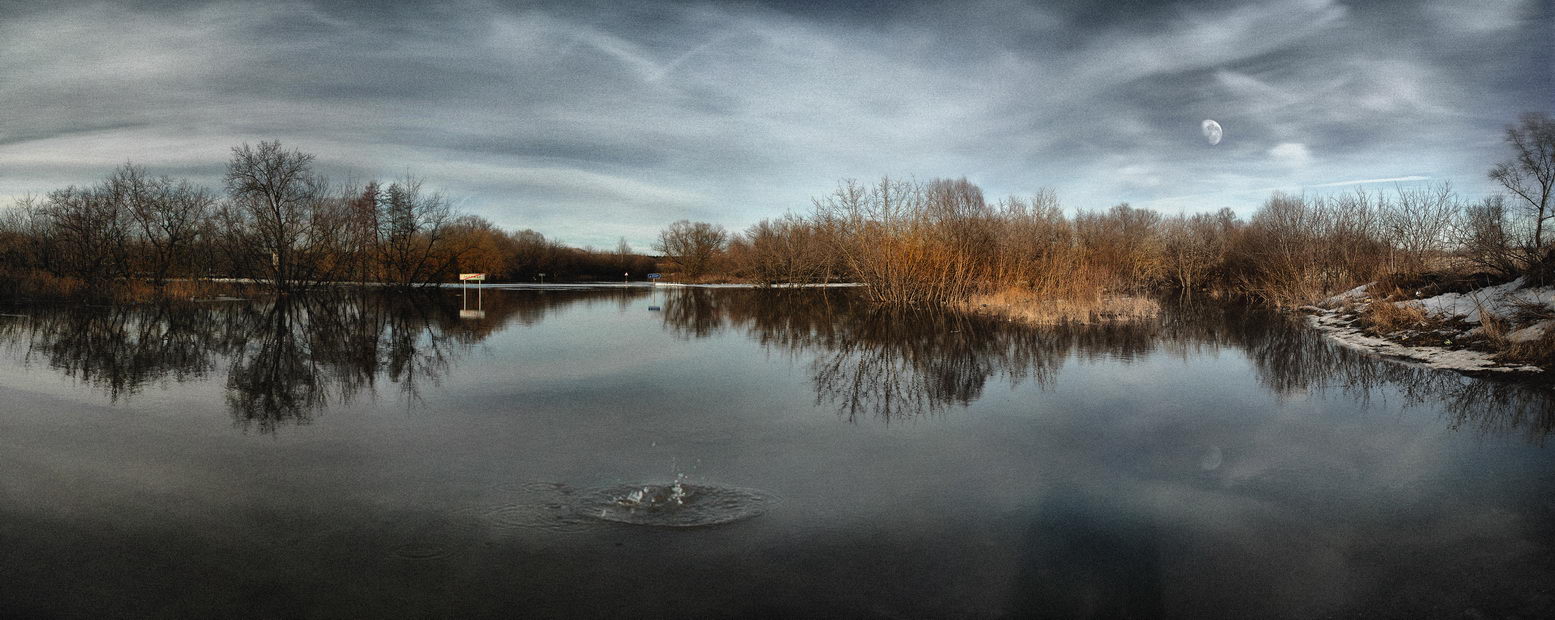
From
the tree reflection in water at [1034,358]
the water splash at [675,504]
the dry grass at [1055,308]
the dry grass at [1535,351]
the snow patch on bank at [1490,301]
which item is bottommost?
the water splash at [675,504]

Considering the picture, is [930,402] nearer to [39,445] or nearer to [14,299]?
[39,445]

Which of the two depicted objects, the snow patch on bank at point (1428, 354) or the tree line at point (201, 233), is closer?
the snow patch on bank at point (1428, 354)

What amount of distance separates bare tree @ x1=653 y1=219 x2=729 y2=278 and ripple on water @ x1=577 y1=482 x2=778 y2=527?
211ft

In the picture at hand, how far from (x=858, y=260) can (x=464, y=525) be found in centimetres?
2970

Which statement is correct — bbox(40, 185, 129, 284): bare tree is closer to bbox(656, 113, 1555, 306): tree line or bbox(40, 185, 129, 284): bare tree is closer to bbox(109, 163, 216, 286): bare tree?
bbox(109, 163, 216, 286): bare tree

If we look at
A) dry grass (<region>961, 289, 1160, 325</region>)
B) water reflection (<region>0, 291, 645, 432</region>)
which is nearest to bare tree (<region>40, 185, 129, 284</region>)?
water reflection (<region>0, 291, 645, 432</region>)

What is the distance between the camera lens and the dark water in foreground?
3.50m

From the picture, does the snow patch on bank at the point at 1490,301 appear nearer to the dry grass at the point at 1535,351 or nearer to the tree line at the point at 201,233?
the dry grass at the point at 1535,351

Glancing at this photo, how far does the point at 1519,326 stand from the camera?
1290 centimetres

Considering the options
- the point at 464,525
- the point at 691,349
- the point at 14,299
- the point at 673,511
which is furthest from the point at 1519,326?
the point at 14,299

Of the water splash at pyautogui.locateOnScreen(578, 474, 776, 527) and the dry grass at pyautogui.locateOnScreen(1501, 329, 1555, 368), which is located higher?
the dry grass at pyautogui.locateOnScreen(1501, 329, 1555, 368)

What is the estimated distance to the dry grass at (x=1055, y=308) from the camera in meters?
19.9

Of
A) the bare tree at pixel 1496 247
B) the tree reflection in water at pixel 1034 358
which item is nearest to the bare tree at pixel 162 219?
the tree reflection in water at pixel 1034 358

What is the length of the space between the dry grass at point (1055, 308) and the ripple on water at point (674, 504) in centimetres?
1536
